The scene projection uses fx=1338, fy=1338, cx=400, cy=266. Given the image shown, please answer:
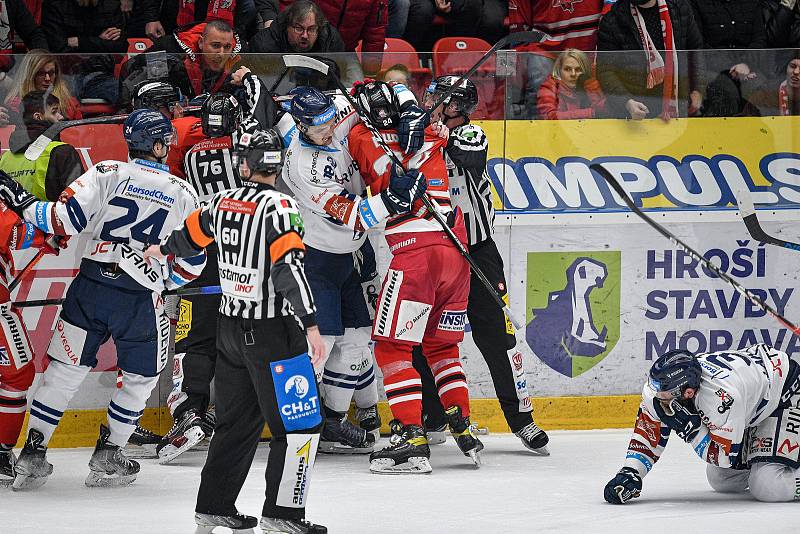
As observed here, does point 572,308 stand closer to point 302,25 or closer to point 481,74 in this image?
point 481,74

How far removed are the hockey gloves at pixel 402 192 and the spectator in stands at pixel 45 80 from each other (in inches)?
64.3

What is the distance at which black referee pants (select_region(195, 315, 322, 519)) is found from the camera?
4457 millimetres

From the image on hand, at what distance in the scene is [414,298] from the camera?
5.89 meters

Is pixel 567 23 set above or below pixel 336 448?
above

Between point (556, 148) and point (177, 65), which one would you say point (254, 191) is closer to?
point (177, 65)

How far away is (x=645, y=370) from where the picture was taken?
6.90m

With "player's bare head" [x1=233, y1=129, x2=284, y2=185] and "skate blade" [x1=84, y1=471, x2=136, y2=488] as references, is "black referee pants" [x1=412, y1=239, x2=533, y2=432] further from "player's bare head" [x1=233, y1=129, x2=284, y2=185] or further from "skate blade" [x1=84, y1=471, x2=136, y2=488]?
"player's bare head" [x1=233, y1=129, x2=284, y2=185]

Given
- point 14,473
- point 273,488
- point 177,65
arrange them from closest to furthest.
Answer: point 273,488 → point 14,473 → point 177,65

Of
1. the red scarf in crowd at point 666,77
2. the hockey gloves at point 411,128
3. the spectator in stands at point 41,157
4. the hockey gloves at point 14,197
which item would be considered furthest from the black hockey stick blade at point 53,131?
the red scarf in crowd at point 666,77

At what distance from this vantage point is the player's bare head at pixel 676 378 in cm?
500

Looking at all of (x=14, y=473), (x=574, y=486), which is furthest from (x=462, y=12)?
(x=14, y=473)

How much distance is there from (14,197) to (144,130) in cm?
60

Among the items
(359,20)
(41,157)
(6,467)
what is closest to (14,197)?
(41,157)

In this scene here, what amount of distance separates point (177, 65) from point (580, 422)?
8.84 ft
